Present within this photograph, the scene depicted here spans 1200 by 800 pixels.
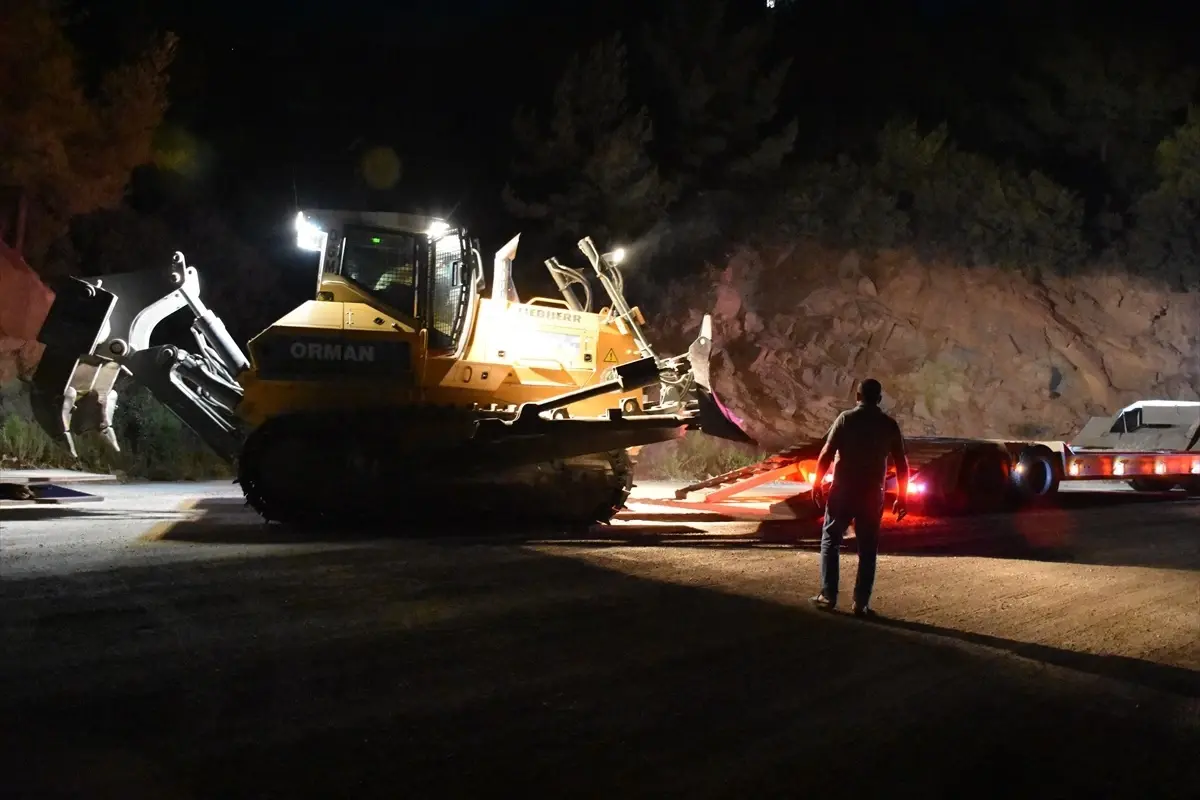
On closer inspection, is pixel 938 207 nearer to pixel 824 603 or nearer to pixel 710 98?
pixel 710 98

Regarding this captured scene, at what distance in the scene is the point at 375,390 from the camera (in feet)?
36.0

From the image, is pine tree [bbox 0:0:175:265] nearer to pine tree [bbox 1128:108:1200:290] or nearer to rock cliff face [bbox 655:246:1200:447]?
rock cliff face [bbox 655:246:1200:447]

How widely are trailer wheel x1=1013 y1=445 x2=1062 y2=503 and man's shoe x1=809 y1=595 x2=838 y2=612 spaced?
8.23m

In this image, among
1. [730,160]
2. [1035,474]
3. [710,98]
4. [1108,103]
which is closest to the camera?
[1035,474]

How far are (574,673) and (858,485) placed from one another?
281cm

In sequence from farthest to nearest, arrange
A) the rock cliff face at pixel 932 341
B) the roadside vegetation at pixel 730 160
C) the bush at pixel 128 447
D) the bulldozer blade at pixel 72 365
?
the rock cliff face at pixel 932 341 → the roadside vegetation at pixel 730 160 → the bush at pixel 128 447 → the bulldozer blade at pixel 72 365

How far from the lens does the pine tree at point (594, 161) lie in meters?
25.2

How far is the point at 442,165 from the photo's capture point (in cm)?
3125

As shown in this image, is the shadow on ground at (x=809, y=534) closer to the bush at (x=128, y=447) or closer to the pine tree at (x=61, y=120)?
the bush at (x=128, y=447)

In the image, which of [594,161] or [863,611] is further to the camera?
[594,161]

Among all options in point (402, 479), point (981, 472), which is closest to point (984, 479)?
point (981, 472)

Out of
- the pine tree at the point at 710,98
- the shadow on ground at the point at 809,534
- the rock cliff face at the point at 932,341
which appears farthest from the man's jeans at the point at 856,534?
the pine tree at the point at 710,98

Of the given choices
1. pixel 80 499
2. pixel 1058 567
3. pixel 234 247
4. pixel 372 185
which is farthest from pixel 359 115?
pixel 1058 567

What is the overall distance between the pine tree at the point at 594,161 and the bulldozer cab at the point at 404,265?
562 inches
